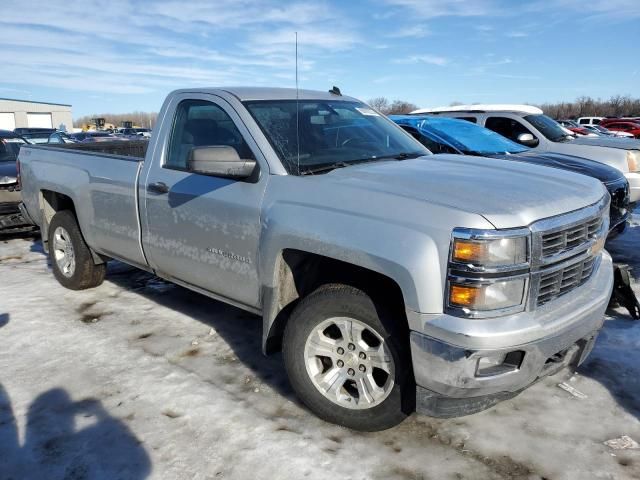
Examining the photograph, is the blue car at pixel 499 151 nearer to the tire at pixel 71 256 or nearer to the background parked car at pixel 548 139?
the background parked car at pixel 548 139

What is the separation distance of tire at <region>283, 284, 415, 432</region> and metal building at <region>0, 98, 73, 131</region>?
54.9m

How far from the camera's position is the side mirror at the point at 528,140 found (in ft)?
27.3

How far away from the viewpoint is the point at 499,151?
742 cm

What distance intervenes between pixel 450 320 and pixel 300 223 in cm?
98

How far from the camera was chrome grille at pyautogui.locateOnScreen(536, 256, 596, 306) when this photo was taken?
261 centimetres

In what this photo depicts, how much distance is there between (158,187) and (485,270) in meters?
2.52

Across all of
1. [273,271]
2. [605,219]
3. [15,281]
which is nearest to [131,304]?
[15,281]

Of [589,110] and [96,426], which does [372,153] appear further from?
[589,110]

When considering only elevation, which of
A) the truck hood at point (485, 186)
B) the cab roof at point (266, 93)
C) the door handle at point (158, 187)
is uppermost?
the cab roof at point (266, 93)

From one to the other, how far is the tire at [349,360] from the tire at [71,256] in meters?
3.03

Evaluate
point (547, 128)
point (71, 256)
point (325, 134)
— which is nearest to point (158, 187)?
point (325, 134)

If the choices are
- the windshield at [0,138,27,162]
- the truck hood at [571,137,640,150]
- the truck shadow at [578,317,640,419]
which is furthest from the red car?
the windshield at [0,138,27,162]

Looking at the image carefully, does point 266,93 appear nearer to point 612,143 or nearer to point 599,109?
point 612,143

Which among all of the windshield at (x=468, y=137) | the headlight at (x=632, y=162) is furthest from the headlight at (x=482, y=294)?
the headlight at (x=632, y=162)
